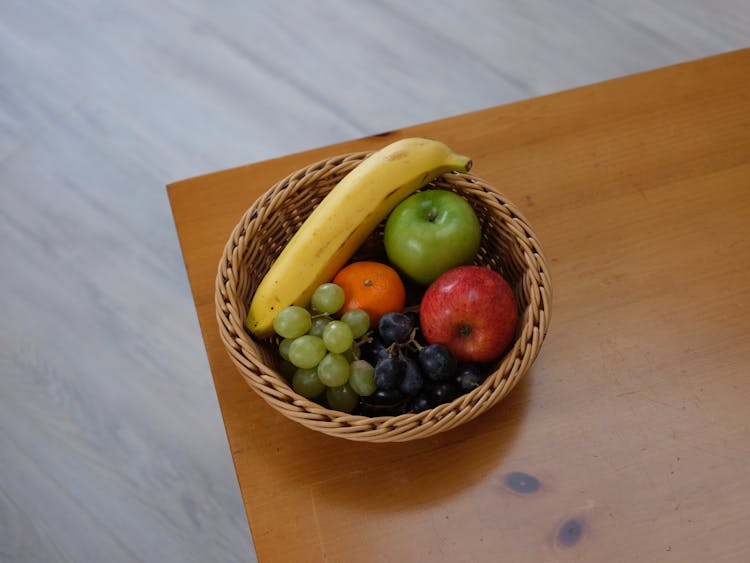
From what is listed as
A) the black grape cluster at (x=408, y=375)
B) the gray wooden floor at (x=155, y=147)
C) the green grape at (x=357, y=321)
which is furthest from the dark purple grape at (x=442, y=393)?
the gray wooden floor at (x=155, y=147)

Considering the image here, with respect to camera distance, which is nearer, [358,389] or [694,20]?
[358,389]

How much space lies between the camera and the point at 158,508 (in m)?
1.27

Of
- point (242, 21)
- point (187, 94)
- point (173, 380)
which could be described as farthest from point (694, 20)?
point (173, 380)

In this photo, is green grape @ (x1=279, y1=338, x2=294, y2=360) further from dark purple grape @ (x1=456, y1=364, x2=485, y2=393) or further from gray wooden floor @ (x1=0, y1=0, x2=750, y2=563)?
gray wooden floor @ (x1=0, y1=0, x2=750, y2=563)

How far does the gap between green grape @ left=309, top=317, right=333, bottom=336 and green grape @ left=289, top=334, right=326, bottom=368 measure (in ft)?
0.09

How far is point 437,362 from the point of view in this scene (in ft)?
2.48

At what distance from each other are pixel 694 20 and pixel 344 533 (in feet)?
5.50

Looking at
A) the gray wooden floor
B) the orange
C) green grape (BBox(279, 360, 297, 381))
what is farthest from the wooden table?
the gray wooden floor

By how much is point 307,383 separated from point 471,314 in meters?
0.19

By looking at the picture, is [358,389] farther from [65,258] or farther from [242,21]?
[242,21]

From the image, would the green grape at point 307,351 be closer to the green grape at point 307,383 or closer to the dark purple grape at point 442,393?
the green grape at point 307,383

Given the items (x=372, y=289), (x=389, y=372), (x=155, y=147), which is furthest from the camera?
(x=155, y=147)

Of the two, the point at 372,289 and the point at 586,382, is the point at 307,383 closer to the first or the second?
the point at 372,289

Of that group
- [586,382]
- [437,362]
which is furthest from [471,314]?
[586,382]
